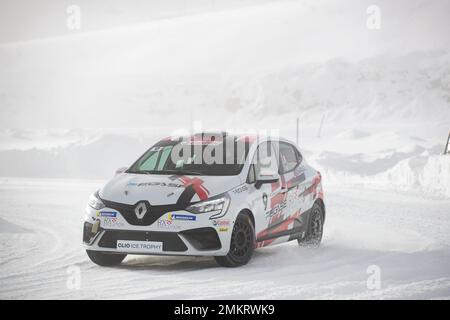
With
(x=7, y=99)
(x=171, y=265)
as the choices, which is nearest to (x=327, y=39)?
(x=7, y=99)

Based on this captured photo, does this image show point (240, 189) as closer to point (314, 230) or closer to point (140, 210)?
point (140, 210)

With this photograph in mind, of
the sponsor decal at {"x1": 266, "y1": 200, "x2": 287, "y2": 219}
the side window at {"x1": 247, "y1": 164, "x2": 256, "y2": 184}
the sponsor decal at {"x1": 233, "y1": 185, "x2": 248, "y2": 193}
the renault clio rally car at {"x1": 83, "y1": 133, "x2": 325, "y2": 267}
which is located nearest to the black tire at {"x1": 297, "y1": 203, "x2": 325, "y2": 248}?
the renault clio rally car at {"x1": 83, "y1": 133, "x2": 325, "y2": 267}

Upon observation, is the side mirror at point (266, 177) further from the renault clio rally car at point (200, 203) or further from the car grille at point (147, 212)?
the car grille at point (147, 212)

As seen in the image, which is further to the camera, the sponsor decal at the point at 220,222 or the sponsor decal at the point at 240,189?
the sponsor decal at the point at 240,189

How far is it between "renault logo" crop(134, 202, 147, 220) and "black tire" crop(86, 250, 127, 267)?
71 centimetres

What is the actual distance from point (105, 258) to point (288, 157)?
9.35 feet

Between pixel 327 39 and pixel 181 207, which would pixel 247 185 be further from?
pixel 327 39

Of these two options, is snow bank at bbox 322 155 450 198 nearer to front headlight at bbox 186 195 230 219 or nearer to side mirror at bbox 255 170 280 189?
side mirror at bbox 255 170 280 189

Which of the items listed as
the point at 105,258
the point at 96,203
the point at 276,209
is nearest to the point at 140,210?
the point at 96,203

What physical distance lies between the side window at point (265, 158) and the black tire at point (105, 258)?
198 centimetres

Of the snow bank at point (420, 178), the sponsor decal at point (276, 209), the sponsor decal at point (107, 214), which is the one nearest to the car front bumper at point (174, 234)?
the sponsor decal at point (107, 214)

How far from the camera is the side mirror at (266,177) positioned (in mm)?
10031

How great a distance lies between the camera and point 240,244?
9.78 metres
